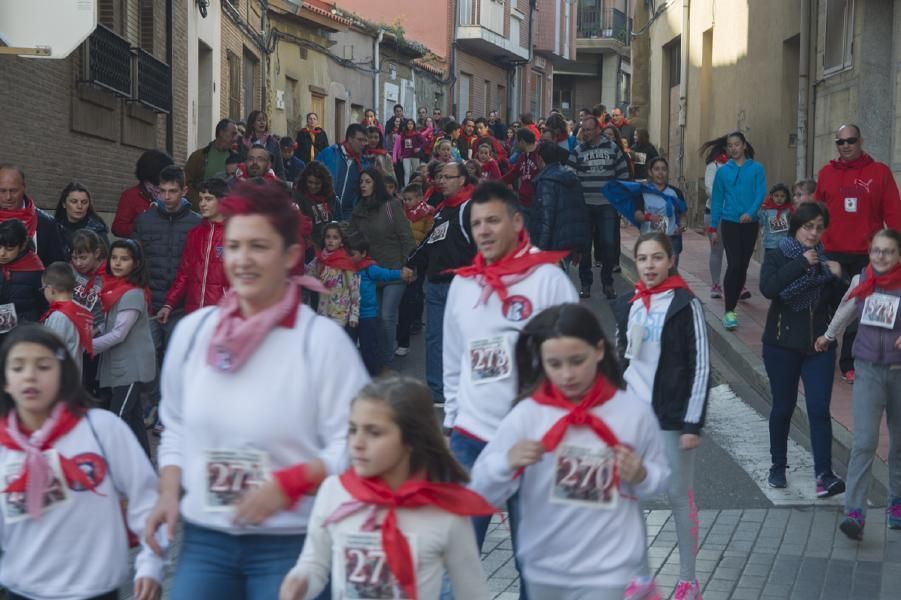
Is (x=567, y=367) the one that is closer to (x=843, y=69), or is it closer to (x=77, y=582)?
(x=77, y=582)

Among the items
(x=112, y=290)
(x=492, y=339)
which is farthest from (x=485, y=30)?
(x=492, y=339)

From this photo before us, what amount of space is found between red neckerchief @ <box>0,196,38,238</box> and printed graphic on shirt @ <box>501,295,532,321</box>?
172 inches

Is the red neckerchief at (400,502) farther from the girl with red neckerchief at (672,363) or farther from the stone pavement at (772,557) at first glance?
the stone pavement at (772,557)

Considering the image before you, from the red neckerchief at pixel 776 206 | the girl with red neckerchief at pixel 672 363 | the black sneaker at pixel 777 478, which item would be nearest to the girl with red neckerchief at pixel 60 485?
the girl with red neckerchief at pixel 672 363

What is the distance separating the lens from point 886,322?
302 inches

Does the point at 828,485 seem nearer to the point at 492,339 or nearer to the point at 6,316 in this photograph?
the point at 492,339

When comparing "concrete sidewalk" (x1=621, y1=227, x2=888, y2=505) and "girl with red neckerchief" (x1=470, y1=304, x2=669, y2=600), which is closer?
"girl with red neckerchief" (x1=470, y1=304, x2=669, y2=600)

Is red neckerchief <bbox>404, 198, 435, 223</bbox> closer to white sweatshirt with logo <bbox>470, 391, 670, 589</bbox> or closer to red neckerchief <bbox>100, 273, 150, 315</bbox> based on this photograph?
red neckerchief <bbox>100, 273, 150, 315</bbox>

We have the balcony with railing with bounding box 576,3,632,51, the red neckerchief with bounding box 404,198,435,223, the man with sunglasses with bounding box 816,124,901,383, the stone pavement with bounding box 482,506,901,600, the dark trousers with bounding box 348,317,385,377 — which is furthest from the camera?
the balcony with railing with bounding box 576,3,632,51

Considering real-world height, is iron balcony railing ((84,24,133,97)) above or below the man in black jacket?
above

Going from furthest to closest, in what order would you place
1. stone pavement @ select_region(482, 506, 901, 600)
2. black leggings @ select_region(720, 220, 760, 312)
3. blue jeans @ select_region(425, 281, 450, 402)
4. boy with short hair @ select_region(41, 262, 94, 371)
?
black leggings @ select_region(720, 220, 760, 312)
blue jeans @ select_region(425, 281, 450, 402)
boy with short hair @ select_region(41, 262, 94, 371)
stone pavement @ select_region(482, 506, 901, 600)

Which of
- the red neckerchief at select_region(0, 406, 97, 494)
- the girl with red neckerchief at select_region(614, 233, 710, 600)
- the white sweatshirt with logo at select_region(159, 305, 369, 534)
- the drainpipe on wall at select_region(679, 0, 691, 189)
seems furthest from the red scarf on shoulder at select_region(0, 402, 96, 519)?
the drainpipe on wall at select_region(679, 0, 691, 189)

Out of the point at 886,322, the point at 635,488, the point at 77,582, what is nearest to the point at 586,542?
the point at 635,488

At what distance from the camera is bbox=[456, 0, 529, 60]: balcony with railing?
4416cm
